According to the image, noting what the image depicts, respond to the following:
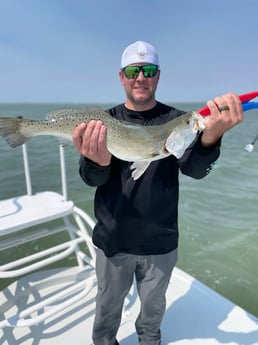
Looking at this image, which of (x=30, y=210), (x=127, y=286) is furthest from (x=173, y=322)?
(x=30, y=210)

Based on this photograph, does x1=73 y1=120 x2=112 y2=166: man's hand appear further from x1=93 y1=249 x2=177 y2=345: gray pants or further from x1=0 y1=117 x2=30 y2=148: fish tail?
x1=93 y1=249 x2=177 y2=345: gray pants

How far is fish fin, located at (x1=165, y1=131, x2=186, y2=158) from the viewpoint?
1.81 m

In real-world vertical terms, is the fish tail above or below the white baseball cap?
below

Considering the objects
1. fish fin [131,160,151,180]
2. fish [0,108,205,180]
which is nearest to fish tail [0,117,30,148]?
fish [0,108,205,180]

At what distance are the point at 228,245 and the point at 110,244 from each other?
4.60 m

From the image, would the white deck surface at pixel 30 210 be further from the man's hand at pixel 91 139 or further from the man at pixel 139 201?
the man's hand at pixel 91 139

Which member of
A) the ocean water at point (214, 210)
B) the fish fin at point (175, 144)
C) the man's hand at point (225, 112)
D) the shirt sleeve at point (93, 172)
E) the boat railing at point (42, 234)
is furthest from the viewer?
Answer: the ocean water at point (214, 210)

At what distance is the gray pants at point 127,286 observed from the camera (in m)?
2.16

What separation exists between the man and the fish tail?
15.4 inches

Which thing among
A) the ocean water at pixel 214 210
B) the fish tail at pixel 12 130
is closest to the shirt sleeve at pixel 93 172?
the fish tail at pixel 12 130

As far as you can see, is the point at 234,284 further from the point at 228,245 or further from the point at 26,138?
the point at 26,138


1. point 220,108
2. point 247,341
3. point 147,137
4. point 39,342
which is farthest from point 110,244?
point 247,341

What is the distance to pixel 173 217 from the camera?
2178 millimetres

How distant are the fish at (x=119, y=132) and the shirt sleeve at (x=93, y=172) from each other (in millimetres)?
152
